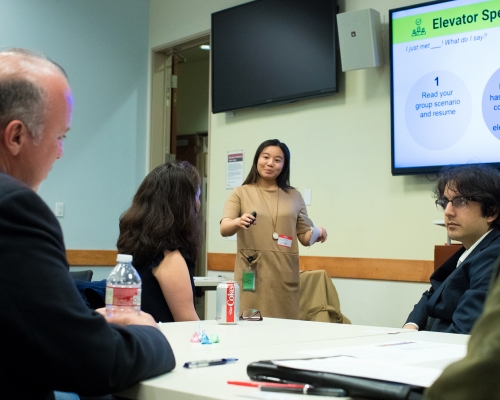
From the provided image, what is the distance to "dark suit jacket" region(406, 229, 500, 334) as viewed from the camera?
206cm

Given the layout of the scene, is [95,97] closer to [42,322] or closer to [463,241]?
[463,241]

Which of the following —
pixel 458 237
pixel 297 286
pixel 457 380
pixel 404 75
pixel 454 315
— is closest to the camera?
pixel 457 380

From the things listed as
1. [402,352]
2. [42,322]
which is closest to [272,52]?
[402,352]

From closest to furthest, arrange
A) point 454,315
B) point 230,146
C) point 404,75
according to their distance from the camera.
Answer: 1. point 454,315
2. point 404,75
3. point 230,146

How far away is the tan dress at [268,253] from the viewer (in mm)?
3805

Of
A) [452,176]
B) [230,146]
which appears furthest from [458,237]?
[230,146]

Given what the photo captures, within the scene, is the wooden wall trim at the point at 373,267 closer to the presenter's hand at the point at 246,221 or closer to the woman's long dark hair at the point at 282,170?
the woman's long dark hair at the point at 282,170

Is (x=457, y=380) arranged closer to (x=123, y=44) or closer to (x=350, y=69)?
(x=350, y=69)

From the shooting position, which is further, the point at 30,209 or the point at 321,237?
the point at 321,237

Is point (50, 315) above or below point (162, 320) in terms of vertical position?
above

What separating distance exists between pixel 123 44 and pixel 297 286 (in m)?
3.48

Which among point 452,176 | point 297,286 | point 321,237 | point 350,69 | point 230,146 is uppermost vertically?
point 350,69

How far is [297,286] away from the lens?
3.89 metres

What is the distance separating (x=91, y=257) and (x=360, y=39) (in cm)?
311
